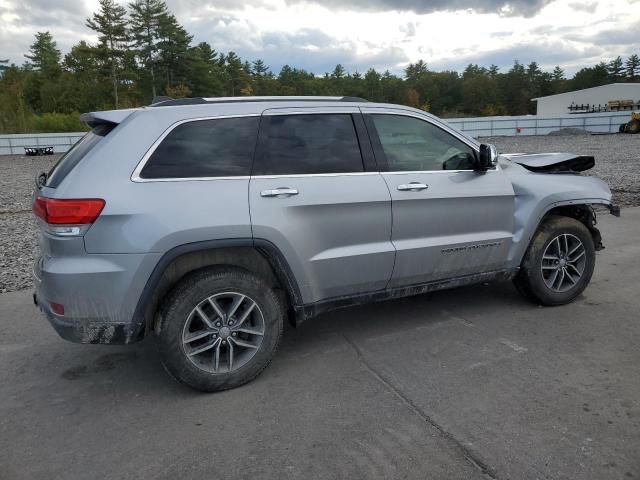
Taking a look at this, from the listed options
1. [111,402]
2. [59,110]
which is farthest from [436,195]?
[59,110]

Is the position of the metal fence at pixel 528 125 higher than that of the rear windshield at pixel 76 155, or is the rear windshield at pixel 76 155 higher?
the metal fence at pixel 528 125

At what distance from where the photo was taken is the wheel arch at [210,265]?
10.5 ft

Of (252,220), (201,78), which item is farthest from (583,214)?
(201,78)

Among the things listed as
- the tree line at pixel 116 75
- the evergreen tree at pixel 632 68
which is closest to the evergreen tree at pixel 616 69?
the evergreen tree at pixel 632 68

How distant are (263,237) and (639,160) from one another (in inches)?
702

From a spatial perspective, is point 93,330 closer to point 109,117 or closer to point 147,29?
point 109,117

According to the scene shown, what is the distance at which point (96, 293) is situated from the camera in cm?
308

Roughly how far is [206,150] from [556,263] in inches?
129

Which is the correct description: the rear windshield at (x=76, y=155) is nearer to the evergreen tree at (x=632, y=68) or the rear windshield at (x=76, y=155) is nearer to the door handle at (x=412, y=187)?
the door handle at (x=412, y=187)

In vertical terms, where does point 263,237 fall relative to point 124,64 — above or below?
below

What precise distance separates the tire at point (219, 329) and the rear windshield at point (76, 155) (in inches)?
39.3

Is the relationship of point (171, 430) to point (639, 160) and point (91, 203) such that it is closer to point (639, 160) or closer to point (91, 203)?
point (91, 203)

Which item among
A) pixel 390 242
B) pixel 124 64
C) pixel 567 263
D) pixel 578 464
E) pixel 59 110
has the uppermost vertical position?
pixel 124 64

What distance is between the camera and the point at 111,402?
3404mm
